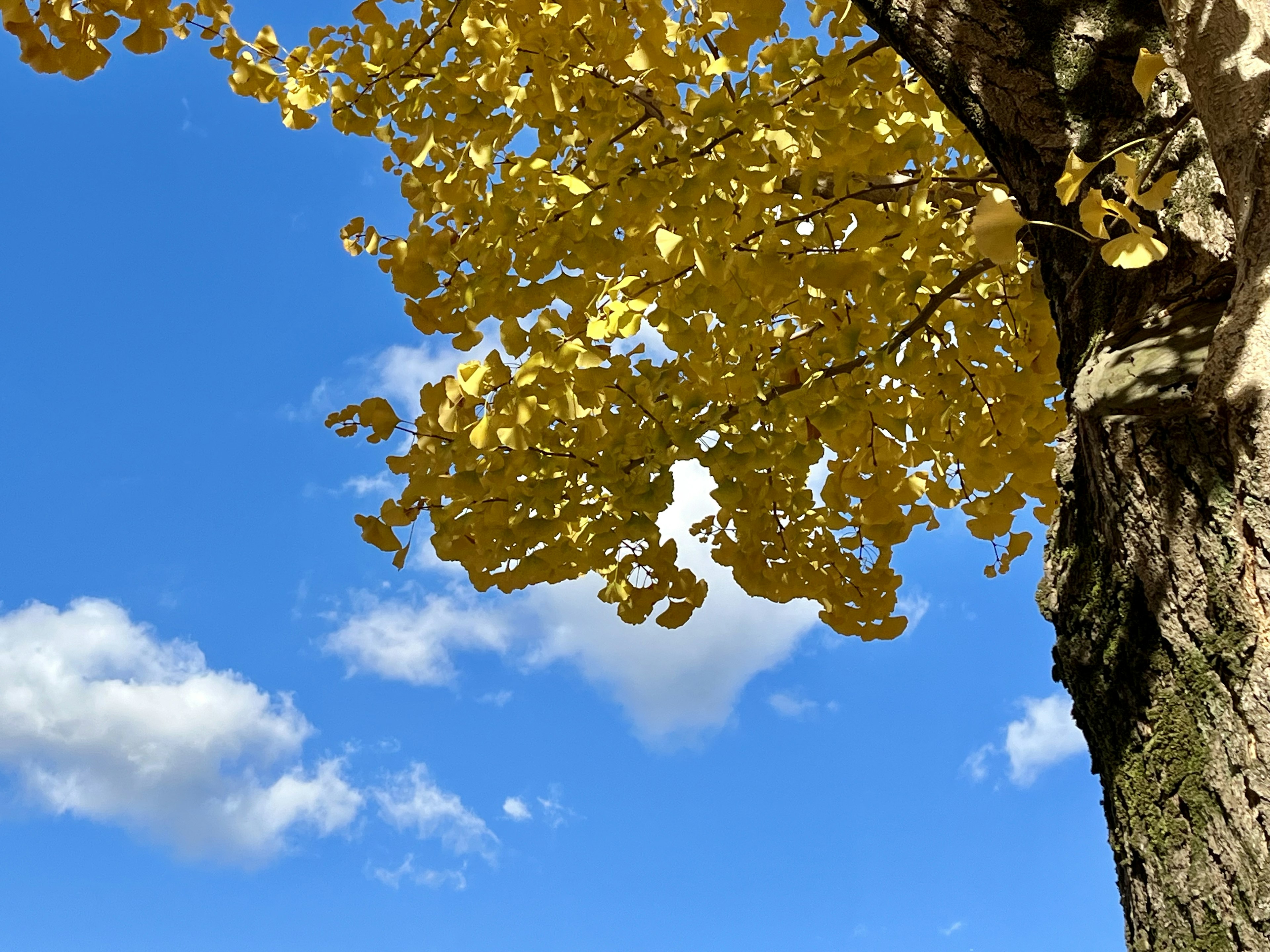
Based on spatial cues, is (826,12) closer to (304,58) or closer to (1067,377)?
(1067,377)

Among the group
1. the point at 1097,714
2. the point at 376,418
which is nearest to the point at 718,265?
the point at 376,418

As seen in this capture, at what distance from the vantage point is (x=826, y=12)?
318 cm

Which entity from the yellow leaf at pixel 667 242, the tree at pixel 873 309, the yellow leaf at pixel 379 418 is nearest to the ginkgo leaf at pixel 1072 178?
the tree at pixel 873 309

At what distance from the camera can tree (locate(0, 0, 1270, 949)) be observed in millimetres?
1735

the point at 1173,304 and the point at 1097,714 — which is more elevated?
the point at 1173,304

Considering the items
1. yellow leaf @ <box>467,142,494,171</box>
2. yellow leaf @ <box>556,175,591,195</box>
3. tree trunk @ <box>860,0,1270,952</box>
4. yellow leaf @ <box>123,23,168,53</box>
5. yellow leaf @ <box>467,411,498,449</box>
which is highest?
yellow leaf @ <box>123,23,168,53</box>

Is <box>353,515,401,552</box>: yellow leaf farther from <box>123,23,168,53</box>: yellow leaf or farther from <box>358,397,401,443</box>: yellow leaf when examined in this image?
<box>123,23,168,53</box>: yellow leaf

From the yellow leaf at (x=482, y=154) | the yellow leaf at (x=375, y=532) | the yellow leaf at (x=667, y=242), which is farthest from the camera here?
the yellow leaf at (x=375, y=532)

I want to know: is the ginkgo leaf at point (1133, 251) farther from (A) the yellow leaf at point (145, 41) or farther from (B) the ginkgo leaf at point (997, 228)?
(A) the yellow leaf at point (145, 41)

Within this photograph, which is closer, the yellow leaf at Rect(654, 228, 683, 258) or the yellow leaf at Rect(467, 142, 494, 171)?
the yellow leaf at Rect(654, 228, 683, 258)

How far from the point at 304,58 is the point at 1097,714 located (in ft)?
10.9

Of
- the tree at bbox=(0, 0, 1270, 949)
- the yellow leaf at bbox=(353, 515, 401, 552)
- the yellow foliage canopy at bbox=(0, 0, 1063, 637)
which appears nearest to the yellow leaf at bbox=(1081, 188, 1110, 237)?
the tree at bbox=(0, 0, 1270, 949)

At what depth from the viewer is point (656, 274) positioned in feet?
8.71

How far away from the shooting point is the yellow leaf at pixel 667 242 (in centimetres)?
243
